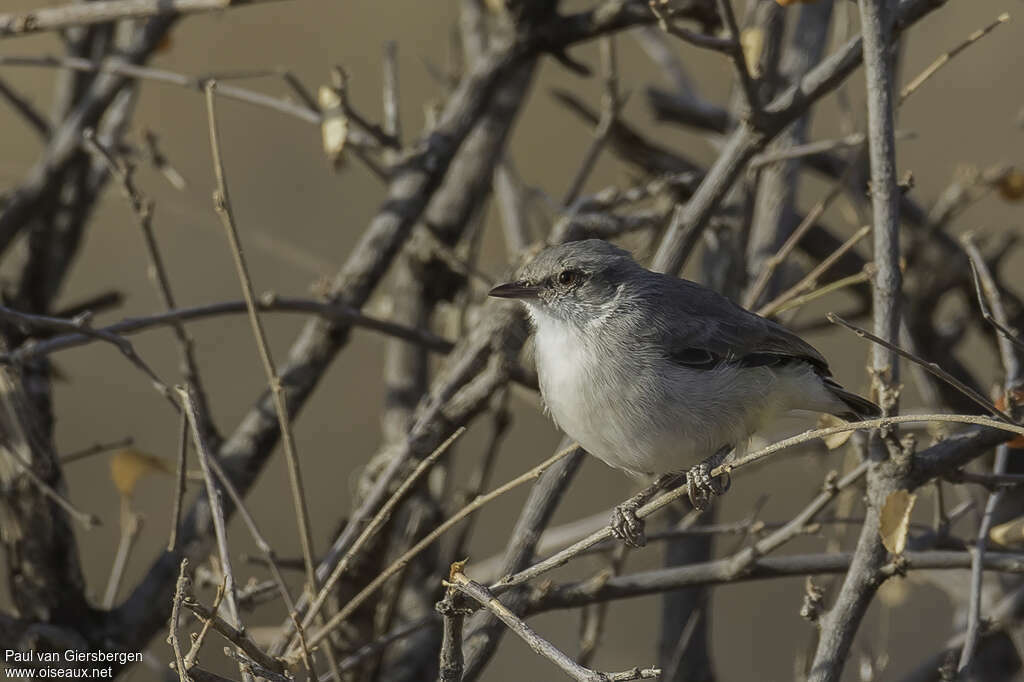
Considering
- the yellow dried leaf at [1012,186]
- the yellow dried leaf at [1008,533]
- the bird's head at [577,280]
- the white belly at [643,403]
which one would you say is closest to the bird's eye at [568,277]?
the bird's head at [577,280]

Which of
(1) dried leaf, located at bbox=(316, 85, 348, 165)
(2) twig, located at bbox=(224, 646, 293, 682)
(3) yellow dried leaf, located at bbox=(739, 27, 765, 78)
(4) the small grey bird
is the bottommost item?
(2) twig, located at bbox=(224, 646, 293, 682)

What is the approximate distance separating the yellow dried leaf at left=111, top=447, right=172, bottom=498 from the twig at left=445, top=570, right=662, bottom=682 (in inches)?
61.5

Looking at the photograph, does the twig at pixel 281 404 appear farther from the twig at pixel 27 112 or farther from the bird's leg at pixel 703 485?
the twig at pixel 27 112

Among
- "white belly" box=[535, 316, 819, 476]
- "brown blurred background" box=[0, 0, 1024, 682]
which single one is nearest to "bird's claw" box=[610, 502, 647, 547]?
"white belly" box=[535, 316, 819, 476]

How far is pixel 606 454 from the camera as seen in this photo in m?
3.16

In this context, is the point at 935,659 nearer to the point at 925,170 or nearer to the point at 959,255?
the point at 959,255

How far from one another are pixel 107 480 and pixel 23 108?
3.28 meters

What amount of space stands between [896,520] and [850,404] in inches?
35.9

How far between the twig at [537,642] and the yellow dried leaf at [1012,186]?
9.74ft

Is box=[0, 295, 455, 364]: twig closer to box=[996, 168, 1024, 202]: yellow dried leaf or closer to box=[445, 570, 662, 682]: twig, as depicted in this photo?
box=[445, 570, 662, 682]: twig

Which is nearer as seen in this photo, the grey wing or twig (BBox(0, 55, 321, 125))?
the grey wing

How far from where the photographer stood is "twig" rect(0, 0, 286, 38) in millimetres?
3381

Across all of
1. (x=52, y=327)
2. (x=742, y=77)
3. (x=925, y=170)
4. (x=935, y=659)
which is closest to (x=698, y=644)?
(x=935, y=659)

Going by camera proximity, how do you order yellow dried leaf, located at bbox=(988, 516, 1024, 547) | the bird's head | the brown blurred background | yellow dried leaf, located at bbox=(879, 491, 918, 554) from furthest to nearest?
the brown blurred background, the bird's head, yellow dried leaf, located at bbox=(988, 516, 1024, 547), yellow dried leaf, located at bbox=(879, 491, 918, 554)
